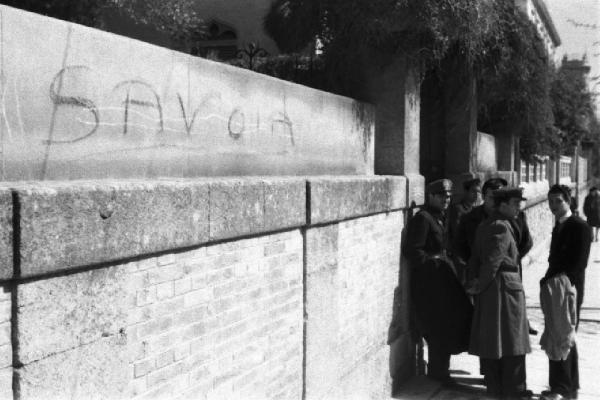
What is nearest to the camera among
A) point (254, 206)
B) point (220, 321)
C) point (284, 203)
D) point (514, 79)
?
point (220, 321)

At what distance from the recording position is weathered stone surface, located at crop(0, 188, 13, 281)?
2.35 m

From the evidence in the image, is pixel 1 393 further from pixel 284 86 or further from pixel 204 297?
pixel 284 86

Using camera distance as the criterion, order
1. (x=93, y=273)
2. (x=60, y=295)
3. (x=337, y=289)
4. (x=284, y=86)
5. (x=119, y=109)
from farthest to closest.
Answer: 1. (x=337, y=289)
2. (x=284, y=86)
3. (x=119, y=109)
4. (x=93, y=273)
5. (x=60, y=295)

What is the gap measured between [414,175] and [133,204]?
4242 mm

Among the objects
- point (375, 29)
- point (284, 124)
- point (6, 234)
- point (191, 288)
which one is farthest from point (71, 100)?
point (375, 29)

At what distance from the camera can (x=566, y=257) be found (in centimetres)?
591

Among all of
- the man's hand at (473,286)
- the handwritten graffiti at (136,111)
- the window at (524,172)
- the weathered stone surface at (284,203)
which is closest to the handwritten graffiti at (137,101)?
the handwritten graffiti at (136,111)

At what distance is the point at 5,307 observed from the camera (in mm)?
2400

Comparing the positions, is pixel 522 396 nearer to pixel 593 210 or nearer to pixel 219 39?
pixel 219 39

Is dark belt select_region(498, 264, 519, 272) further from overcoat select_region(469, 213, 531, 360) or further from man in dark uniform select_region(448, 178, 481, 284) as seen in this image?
man in dark uniform select_region(448, 178, 481, 284)

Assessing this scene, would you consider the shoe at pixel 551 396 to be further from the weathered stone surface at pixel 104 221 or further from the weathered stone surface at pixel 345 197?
the weathered stone surface at pixel 104 221

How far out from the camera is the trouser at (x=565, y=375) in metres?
6.00

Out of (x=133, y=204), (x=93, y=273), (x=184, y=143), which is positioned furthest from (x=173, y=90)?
(x=93, y=273)

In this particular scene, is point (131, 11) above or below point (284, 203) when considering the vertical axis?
above
